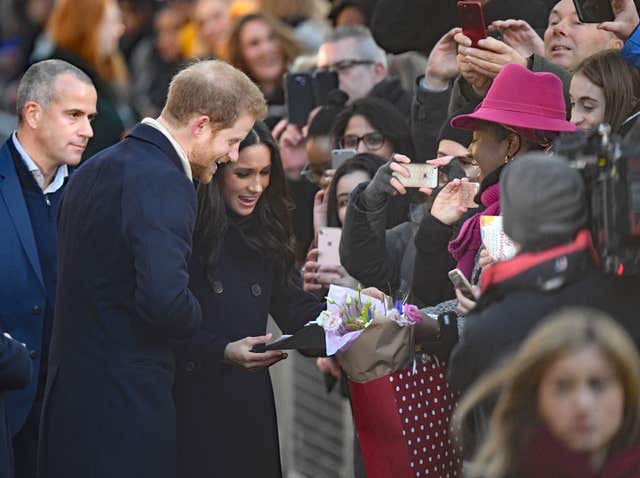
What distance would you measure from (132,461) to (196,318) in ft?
1.76

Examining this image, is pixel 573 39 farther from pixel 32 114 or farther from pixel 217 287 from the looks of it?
pixel 32 114

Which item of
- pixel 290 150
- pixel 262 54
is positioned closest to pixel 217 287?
pixel 290 150

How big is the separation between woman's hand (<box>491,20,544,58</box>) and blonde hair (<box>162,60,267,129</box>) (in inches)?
51.9

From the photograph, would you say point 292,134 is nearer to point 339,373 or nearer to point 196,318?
point 339,373

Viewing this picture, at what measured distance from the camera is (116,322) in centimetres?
492

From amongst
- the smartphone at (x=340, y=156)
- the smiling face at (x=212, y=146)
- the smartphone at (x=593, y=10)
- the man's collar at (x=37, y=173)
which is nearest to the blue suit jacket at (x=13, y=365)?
the smiling face at (x=212, y=146)

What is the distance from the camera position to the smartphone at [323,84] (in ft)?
23.6

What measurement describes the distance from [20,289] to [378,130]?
1.79 m

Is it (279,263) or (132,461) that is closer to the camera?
(132,461)

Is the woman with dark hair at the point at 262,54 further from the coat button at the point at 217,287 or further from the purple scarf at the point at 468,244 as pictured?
the purple scarf at the point at 468,244

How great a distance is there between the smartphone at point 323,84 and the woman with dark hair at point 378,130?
67cm

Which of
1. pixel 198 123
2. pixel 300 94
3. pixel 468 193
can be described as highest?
pixel 198 123

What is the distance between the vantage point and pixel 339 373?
6418 mm

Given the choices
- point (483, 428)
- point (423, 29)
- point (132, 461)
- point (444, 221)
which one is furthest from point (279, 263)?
point (483, 428)
